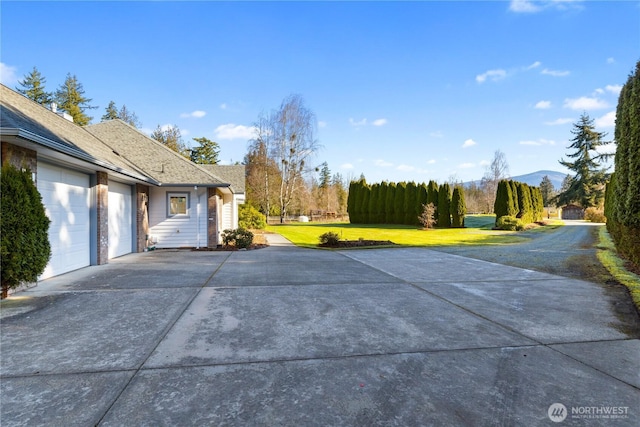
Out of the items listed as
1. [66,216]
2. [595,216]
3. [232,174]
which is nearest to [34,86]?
[232,174]

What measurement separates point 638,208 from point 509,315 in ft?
17.9

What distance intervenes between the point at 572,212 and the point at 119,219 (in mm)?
49842

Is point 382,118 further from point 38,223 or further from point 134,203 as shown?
point 38,223

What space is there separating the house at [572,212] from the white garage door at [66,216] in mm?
50387

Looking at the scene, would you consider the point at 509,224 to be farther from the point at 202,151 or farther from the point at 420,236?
the point at 202,151

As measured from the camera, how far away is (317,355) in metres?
3.27

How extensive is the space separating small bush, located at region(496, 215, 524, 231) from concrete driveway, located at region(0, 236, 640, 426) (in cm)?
2062

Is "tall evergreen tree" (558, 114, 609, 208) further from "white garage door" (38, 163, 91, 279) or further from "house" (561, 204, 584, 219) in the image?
"white garage door" (38, 163, 91, 279)

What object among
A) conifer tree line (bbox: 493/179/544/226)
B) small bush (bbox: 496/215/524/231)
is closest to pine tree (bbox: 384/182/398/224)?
conifer tree line (bbox: 493/179/544/226)

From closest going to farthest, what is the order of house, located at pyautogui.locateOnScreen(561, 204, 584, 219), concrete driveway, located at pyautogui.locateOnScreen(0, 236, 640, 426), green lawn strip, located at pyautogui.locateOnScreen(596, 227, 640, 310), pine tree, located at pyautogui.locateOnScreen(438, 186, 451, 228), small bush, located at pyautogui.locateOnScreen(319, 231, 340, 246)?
concrete driveway, located at pyautogui.locateOnScreen(0, 236, 640, 426) → green lawn strip, located at pyautogui.locateOnScreen(596, 227, 640, 310) → small bush, located at pyautogui.locateOnScreen(319, 231, 340, 246) → pine tree, located at pyautogui.locateOnScreen(438, 186, 451, 228) → house, located at pyautogui.locateOnScreen(561, 204, 584, 219)

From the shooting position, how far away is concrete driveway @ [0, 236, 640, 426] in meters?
2.31

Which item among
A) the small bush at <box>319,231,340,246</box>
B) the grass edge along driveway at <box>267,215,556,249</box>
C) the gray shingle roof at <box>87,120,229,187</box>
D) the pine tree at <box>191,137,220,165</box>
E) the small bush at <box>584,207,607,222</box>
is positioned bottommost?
the grass edge along driveway at <box>267,215,556,249</box>

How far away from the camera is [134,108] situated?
34750 millimetres

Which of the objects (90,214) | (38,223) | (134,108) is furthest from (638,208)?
(134,108)
